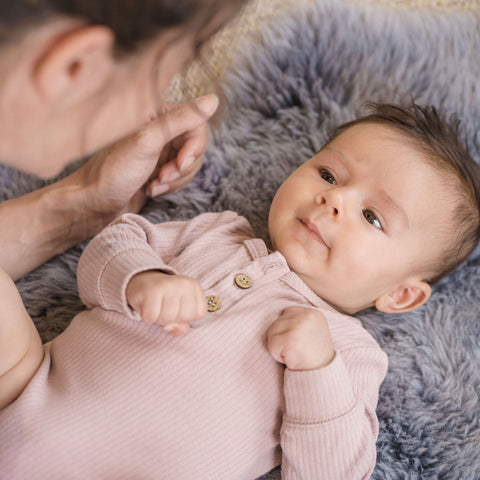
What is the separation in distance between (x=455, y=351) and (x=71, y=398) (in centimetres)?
85

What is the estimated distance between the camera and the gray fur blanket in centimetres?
123

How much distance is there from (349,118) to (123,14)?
1145mm

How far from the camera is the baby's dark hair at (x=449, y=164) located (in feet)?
3.84

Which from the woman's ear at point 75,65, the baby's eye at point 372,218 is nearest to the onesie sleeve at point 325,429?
the baby's eye at point 372,218

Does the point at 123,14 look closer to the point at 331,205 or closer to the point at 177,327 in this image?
the point at 177,327

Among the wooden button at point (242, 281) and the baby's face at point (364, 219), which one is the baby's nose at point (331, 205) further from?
the wooden button at point (242, 281)

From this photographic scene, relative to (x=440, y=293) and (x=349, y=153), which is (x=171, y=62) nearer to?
(x=349, y=153)

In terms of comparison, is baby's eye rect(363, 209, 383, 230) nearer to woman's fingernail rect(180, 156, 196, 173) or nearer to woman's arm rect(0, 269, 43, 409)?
woman's fingernail rect(180, 156, 196, 173)

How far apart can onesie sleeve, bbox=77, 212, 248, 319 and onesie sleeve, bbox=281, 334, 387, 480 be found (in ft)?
1.03

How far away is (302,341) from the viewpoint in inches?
38.0

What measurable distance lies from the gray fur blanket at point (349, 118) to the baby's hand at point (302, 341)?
0.29 meters

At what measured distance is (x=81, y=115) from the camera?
553 mm

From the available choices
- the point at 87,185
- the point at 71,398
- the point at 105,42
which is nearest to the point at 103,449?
the point at 71,398

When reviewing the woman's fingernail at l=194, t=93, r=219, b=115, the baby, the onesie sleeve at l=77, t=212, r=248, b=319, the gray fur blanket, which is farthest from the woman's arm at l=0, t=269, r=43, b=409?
the woman's fingernail at l=194, t=93, r=219, b=115
